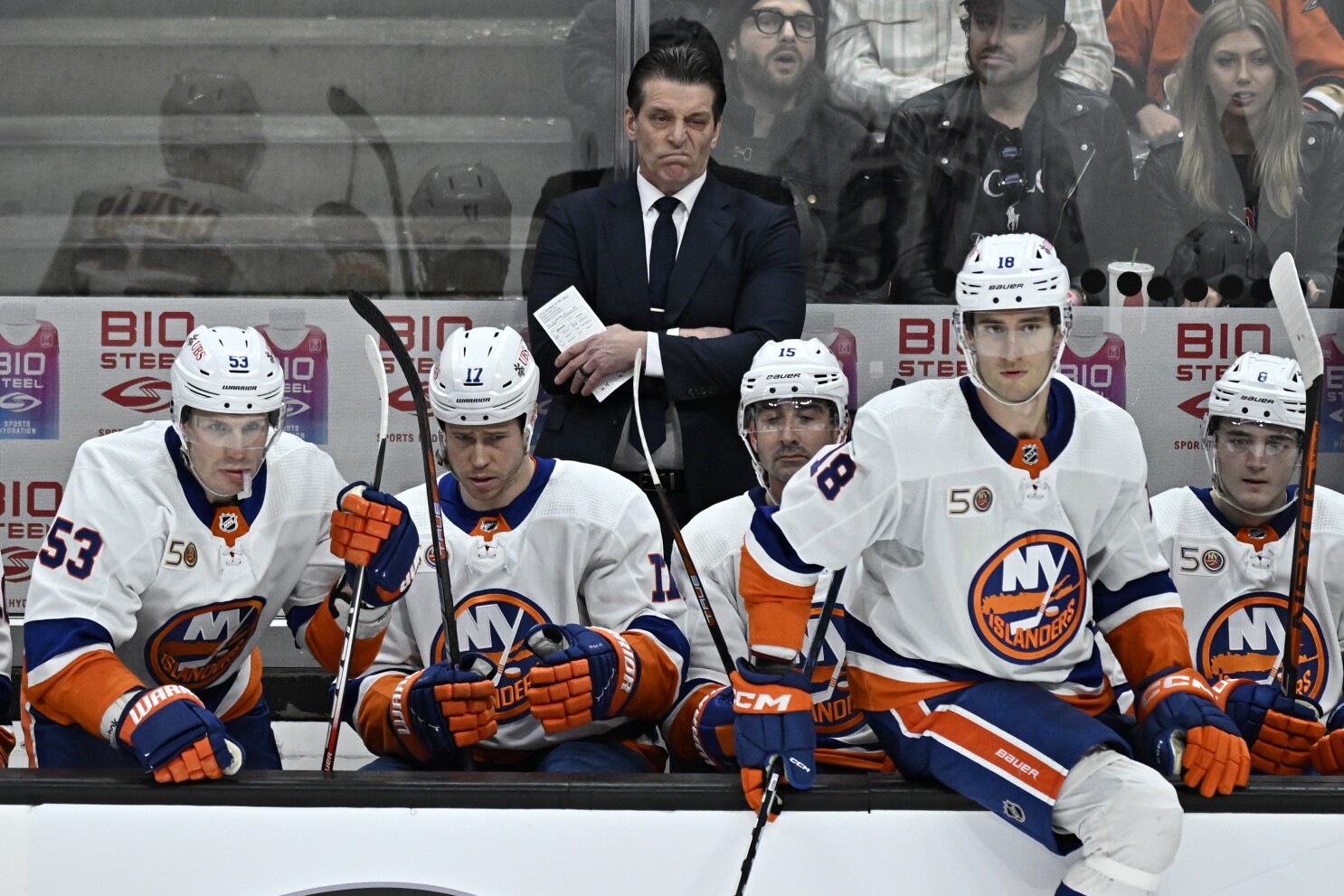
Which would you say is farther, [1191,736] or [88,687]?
[88,687]

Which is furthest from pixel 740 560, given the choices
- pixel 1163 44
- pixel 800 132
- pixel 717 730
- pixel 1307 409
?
pixel 1163 44

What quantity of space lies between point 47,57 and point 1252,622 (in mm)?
3269

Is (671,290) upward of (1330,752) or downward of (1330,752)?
upward

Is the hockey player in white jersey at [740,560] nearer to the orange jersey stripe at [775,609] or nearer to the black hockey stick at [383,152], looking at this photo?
the orange jersey stripe at [775,609]

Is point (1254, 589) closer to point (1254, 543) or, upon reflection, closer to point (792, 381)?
point (1254, 543)

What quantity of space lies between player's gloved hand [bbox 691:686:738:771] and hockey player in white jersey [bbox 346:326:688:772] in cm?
9

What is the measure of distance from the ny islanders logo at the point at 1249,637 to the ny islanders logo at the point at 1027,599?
100 centimetres

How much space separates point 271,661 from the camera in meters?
3.90

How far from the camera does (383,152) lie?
402cm

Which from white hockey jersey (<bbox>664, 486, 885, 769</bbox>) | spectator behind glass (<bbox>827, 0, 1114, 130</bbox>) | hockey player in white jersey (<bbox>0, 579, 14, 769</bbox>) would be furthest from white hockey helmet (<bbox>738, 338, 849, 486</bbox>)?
hockey player in white jersey (<bbox>0, 579, 14, 769</bbox>)

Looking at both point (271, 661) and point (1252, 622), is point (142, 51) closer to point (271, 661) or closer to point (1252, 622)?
point (271, 661)

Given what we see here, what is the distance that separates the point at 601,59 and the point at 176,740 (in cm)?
231

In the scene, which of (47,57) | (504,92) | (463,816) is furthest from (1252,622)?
(47,57)

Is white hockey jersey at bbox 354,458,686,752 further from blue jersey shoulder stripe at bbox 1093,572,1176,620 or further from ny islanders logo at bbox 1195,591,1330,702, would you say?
ny islanders logo at bbox 1195,591,1330,702
